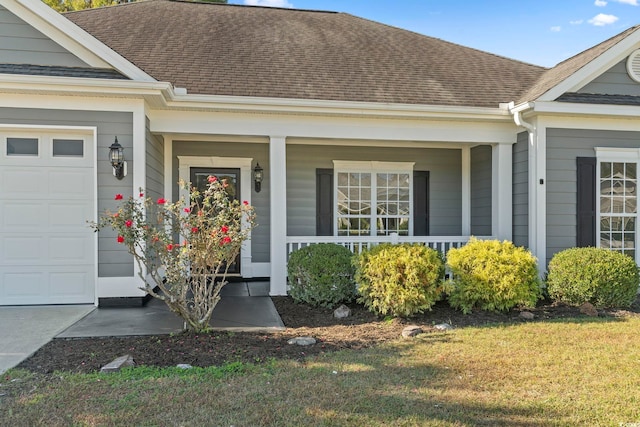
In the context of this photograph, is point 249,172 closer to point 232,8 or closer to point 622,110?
point 232,8

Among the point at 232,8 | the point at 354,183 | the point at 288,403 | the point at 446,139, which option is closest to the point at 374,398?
the point at 288,403

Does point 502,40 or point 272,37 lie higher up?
point 502,40

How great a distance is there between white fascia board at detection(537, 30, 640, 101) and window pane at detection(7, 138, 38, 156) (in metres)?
7.62

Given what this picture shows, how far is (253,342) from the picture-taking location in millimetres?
4910

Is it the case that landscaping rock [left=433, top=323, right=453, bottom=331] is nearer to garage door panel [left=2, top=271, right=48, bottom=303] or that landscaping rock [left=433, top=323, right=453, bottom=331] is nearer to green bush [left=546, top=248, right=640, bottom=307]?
green bush [left=546, top=248, right=640, bottom=307]

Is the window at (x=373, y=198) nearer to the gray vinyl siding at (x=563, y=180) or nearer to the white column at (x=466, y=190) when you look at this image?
the white column at (x=466, y=190)

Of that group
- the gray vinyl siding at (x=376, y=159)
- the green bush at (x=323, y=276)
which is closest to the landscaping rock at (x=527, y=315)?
the green bush at (x=323, y=276)

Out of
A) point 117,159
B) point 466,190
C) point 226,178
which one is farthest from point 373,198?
point 117,159

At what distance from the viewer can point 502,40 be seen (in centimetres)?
1464

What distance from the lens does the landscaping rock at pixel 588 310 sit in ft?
20.8

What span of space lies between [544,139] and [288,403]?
6289 millimetres

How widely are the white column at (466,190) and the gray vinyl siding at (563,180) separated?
203 centimetres

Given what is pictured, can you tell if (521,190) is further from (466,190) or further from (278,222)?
(278,222)

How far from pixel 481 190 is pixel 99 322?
7.05 meters
